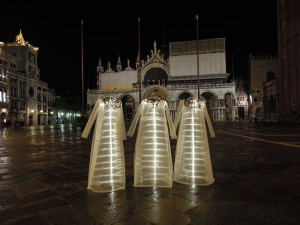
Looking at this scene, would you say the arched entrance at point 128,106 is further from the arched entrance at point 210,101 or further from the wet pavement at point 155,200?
the wet pavement at point 155,200

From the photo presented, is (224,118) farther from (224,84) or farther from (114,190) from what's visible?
(114,190)

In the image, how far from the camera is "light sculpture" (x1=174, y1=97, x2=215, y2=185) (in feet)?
14.4

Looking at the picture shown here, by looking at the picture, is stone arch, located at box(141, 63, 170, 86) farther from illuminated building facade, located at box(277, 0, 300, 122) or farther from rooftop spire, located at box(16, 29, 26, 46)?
rooftop spire, located at box(16, 29, 26, 46)

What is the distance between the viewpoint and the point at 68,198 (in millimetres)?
3568

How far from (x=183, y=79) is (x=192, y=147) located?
1903 inches

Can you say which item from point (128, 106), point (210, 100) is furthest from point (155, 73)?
point (210, 100)

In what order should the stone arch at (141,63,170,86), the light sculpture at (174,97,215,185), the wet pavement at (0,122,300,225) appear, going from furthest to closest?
the stone arch at (141,63,170,86) → the light sculpture at (174,97,215,185) → the wet pavement at (0,122,300,225)

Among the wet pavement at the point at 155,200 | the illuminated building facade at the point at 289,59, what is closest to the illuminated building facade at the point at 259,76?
the illuminated building facade at the point at 289,59

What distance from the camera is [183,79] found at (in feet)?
170

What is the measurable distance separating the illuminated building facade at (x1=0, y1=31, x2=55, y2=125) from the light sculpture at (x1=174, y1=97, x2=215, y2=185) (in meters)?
42.5

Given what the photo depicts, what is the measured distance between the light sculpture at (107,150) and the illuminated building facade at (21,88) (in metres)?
42.0

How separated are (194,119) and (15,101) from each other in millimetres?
49627

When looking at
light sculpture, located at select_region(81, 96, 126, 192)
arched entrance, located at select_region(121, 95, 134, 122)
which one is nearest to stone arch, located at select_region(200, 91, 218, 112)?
arched entrance, located at select_region(121, 95, 134, 122)

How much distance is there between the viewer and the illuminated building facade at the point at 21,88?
42.4m
